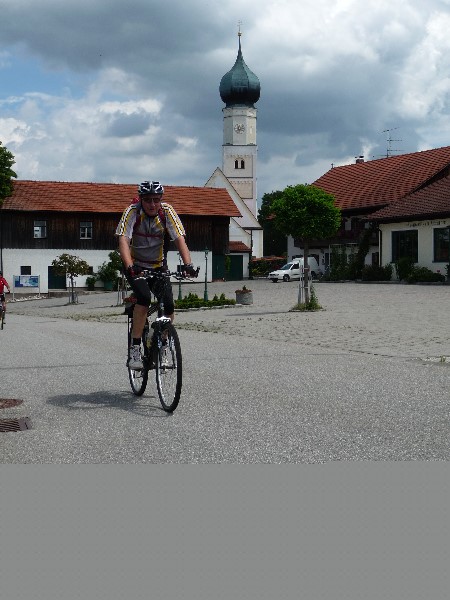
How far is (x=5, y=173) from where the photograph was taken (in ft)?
210

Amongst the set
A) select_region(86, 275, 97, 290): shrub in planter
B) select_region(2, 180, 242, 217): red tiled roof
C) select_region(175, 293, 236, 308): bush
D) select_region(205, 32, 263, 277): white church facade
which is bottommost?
select_region(175, 293, 236, 308): bush

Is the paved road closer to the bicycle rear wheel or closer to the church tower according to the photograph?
the bicycle rear wheel

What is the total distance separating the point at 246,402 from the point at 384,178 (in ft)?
196

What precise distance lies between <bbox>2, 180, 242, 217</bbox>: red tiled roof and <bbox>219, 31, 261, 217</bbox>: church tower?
37.7m

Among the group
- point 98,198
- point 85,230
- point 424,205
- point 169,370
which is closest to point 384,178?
point 424,205

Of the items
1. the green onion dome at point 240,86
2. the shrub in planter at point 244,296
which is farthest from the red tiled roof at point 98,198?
the green onion dome at point 240,86

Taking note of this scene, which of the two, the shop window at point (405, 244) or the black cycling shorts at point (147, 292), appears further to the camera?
the shop window at point (405, 244)

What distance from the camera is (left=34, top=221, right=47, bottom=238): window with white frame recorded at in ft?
215

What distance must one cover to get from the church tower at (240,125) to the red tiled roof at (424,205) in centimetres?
5712

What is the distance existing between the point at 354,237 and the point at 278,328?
46185 mm

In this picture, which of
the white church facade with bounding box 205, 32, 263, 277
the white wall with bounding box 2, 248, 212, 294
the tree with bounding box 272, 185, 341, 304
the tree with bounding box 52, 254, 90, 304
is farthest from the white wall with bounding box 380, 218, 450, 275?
the white church facade with bounding box 205, 32, 263, 277

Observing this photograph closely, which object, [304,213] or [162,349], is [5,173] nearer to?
[304,213]

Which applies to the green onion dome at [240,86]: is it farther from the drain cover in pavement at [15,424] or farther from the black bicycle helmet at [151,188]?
the drain cover in pavement at [15,424]

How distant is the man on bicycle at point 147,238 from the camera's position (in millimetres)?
7906
